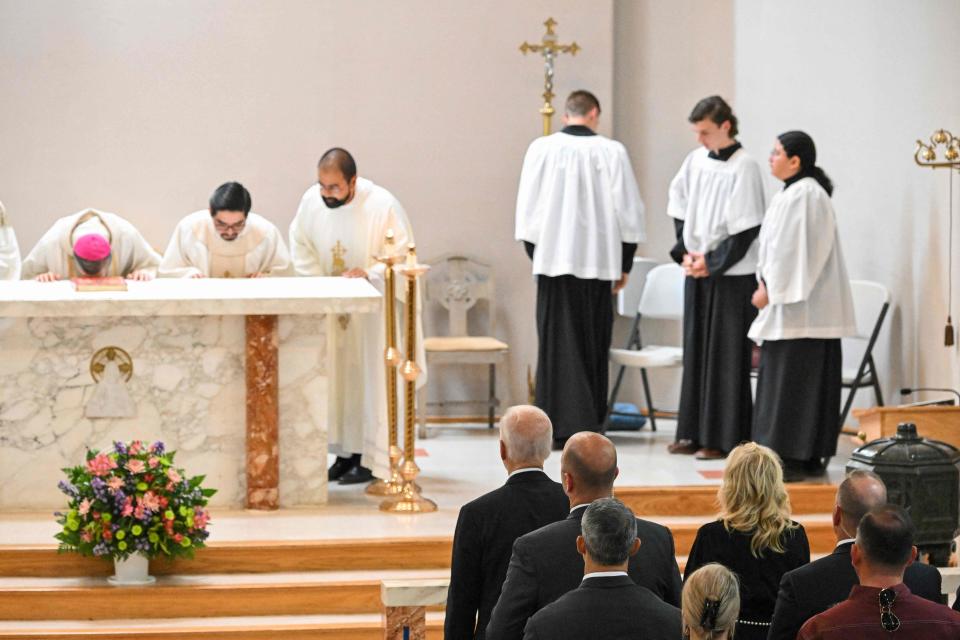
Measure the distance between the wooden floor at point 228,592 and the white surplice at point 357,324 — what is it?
4.22ft

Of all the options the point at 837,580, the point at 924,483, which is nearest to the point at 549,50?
the point at 924,483

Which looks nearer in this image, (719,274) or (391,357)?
(391,357)

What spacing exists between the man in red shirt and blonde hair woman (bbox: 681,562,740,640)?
0.20 m

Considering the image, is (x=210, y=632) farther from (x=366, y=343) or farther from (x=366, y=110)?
(x=366, y=110)

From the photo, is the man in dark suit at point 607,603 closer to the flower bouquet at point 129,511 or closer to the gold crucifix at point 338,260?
the flower bouquet at point 129,511

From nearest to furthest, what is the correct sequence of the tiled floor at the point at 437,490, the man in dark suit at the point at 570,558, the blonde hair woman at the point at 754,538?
the man in dark suit at the point at 570,558, the blonde hair woman at the point at 754,538, the tiled floor at the point at 437,490

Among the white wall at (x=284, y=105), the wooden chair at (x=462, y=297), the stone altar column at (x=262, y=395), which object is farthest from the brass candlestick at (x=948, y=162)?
the stone altar column at (x=262, y=395)

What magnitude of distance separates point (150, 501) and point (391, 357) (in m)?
1.60

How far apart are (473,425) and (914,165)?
135 inches

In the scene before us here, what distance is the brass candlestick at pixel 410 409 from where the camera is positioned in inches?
289

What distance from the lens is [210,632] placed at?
6.16 m

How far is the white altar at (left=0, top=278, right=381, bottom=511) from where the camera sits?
7.26 m

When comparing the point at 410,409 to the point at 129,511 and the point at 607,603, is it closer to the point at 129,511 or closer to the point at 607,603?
the point at 129,511

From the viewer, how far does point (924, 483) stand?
6.72 metres
